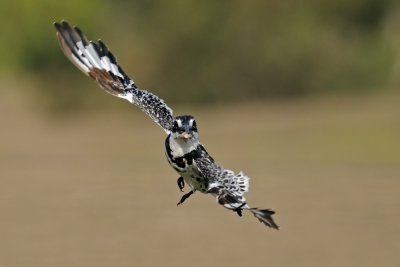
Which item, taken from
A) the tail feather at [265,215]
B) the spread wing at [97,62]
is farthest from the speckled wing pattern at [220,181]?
the spread wing at [97,62]

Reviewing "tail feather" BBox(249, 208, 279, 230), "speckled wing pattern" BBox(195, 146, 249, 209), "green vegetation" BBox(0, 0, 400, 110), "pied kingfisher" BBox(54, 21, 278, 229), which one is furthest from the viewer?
"green vegetation" BBox(0, 0, 400, 110)

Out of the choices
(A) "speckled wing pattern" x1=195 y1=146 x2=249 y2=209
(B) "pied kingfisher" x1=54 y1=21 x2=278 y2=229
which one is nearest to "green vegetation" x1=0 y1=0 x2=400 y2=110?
(B) "pied kingfisher" x1=54 y1=21 x2=278 y2=229

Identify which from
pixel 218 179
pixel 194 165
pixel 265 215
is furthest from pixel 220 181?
pixel 265 215

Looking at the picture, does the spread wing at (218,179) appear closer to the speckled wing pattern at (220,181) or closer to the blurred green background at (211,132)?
the speckled wing pattern at (220,181)

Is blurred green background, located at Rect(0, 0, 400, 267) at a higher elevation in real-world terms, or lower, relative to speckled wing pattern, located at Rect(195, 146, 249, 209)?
higher

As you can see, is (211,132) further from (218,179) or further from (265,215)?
(265,215)

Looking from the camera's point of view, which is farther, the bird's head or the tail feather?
the bird's head

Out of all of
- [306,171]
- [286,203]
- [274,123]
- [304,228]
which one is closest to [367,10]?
[274,123]

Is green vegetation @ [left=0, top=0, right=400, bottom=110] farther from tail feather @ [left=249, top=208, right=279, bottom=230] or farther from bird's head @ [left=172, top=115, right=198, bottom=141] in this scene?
tail feather @ [left=249, top=208, right=279, bottom=230]
